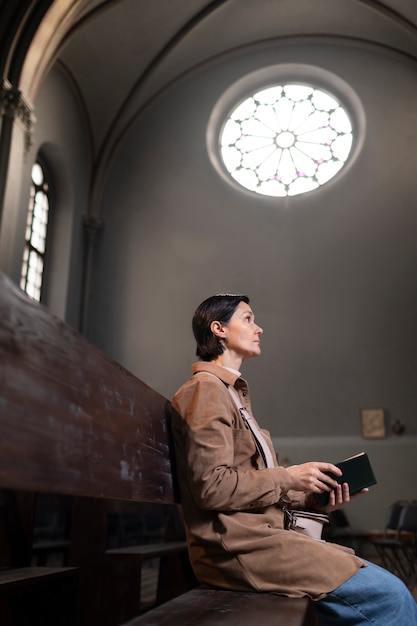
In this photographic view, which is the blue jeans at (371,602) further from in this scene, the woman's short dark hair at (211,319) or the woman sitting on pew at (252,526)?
the woman's short dark hair at (211,319)

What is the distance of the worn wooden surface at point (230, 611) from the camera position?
1466 mm

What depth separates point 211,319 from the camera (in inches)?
94.7

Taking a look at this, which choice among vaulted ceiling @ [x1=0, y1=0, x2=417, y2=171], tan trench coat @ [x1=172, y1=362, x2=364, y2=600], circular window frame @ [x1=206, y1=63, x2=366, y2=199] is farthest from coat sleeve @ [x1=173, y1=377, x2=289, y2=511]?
circular window frame @ [x1=206, y1=63, x2=366, y2=199]

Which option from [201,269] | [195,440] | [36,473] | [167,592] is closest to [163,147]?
[201,269]

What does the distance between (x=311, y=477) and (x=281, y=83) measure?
34.0 feet

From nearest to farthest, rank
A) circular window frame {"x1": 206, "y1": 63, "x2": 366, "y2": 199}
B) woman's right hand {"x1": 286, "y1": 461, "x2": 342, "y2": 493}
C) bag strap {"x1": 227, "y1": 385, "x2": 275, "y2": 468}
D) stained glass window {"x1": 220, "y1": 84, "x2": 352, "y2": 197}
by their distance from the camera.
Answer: woman's right hand {"x1": 286, "y1": 461, "x2": 342, "y2": 493}
bag strap {"x1": 227, "y1": 385, "x2": 275, "y2": 468}
circular window frame {"x1": 206, "y1": 63, "x2": 366, "y2": 199}
stained glass window {"x1": 220, "y1": 84, "x2": 352, "y2": 197}

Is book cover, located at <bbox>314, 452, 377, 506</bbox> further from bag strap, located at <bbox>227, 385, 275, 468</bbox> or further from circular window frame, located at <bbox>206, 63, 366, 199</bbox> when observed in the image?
circular window frame, located at <bbox>206, 63, 366, 199</bbox>

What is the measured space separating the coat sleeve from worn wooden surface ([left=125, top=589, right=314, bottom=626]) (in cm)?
24

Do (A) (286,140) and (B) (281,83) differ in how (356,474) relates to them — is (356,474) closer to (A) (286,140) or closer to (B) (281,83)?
(A) (286,140)

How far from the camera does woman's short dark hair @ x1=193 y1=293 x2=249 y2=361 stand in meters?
2.39

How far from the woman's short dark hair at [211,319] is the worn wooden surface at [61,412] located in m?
0.74

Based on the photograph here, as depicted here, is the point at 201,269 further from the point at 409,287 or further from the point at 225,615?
the point at 225,615

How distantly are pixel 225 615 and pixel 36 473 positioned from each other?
0.78 m

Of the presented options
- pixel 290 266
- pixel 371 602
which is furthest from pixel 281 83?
pixel 371 602
